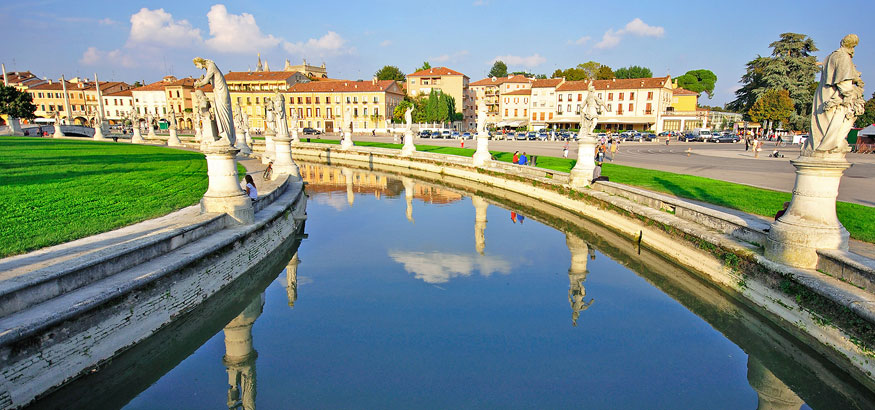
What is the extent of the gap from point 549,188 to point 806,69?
54589mm

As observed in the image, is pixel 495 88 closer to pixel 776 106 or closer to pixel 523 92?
pixel 523 92

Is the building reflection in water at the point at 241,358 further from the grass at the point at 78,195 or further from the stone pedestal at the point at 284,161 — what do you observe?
the stone pedestal at the point at 284,161

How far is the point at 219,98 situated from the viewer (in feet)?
32.7

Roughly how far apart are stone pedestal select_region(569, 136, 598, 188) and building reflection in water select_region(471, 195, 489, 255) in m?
3.71

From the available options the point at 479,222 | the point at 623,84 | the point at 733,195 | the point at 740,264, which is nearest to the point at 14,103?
the point at 479,222

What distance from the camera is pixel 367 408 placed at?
5.72 metres

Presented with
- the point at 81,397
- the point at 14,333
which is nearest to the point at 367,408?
the point at 81,397

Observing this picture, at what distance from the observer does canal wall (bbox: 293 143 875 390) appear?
6.07 metres

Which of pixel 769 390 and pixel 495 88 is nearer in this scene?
pixel 769 390

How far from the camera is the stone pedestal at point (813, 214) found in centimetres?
695

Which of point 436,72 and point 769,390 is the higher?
point 436,72

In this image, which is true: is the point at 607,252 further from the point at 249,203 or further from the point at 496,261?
the point at 249,203

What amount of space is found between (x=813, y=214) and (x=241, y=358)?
9.37 metres

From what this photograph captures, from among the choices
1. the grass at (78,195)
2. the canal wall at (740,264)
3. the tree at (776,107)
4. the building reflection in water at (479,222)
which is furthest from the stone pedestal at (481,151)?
the tree at (776,107)
